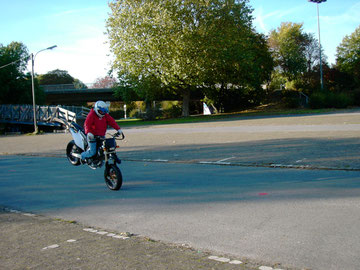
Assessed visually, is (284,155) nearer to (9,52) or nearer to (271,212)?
(271,212)

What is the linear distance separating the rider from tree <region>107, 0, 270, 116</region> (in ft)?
108

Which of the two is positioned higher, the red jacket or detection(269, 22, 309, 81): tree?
detection(269, 22, 309, 81): tree

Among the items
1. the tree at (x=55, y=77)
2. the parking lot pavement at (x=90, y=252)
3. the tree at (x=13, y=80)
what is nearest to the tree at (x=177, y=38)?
the tree at (x=13, y=80)

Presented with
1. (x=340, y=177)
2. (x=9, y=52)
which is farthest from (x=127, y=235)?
(x=9, y=52)

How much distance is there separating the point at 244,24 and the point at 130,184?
40.6 meters

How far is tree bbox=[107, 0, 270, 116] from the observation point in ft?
134

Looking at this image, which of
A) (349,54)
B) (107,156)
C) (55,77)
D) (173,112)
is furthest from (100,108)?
(55,77)

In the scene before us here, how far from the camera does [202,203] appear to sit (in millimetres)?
6023

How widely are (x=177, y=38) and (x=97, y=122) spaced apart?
3425 centimetres

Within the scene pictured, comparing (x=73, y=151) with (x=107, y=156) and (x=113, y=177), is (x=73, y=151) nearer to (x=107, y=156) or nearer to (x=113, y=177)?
(x=107, y=156)

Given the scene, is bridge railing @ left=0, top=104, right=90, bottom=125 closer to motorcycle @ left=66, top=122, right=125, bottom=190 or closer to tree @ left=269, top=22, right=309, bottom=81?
motorcycle @ left=66, top=122, right=125, bottom=190

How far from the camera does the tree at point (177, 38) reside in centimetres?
4078

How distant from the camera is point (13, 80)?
161 feet

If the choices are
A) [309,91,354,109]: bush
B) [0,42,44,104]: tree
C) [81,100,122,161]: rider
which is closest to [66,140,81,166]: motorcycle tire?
[81,100,122,161]: rider
